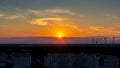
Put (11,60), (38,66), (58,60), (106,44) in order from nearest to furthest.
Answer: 1. (38,66)
2. (106,44)
3. (11,60)
4. (58,60)

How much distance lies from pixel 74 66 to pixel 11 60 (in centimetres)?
2601

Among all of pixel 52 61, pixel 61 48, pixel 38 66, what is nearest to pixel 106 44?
pixel 61 48

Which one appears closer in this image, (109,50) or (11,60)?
(109,50)

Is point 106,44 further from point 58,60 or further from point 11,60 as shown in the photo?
point 58,60

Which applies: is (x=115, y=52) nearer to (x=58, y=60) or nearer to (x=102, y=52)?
(x=102, y=52)

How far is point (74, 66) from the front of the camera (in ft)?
372

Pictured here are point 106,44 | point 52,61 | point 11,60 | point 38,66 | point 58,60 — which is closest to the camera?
point 38,66

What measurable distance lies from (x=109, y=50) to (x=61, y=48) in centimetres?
865

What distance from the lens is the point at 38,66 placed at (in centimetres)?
7556

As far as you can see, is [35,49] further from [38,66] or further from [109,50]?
[109,50]

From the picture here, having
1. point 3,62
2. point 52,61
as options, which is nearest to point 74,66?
point 52,61

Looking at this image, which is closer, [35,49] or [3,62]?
[35,49]

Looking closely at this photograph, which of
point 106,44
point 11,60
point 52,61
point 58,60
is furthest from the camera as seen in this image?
point 58,60

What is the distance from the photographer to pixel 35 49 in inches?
3063
